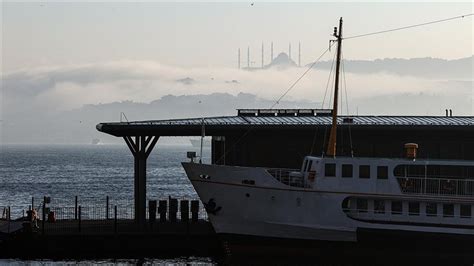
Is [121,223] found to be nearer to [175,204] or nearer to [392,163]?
[175,204]

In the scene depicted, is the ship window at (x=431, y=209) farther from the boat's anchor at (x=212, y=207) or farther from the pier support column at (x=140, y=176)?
the pier support column at (x=140, y=176)

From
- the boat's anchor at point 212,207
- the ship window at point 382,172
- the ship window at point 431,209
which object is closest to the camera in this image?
the ship window at point 431,209

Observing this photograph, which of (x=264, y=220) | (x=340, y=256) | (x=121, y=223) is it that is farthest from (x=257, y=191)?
(x=121, y=223)

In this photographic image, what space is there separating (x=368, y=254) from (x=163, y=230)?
11029mm

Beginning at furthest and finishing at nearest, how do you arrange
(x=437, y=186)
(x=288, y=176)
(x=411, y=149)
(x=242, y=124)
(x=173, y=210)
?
(x=173, y=210) < (x=242, y=124) < (x=288, y=176) < (x=411, y=149) < (x=437, y=186)

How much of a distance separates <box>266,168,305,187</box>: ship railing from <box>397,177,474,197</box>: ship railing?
5.09 m

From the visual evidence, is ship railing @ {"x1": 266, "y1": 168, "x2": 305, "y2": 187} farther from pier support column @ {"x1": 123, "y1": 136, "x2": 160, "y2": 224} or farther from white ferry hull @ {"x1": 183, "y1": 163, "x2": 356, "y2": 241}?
pier support column @ {"x1": 123, "y1": 136, "x2": 160, "y2": 224}

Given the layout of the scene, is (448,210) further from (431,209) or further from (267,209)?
(267,209)

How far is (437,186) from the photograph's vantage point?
5019 cm

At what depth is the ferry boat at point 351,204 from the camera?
162 feet

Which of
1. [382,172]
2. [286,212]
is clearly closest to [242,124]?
[286,212]

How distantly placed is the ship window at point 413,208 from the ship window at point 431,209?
1.66 feet

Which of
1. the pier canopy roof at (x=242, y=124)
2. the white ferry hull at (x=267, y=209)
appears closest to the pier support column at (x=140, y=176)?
the pier canopy roof at (x=242, y=124)

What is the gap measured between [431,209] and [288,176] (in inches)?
296
